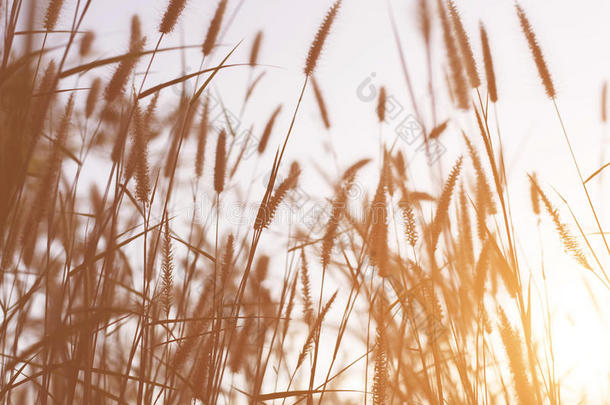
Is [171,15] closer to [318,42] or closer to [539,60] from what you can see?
[318,42]

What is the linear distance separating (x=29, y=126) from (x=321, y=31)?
19.2 inches

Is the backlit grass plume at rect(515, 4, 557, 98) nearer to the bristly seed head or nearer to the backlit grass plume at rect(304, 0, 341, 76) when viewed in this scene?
the backlit grass plume at rect(304, 0, 341, 76)

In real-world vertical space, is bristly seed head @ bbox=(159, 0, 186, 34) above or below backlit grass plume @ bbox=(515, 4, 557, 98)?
below

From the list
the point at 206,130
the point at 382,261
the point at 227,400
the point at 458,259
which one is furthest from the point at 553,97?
the point at 227,400

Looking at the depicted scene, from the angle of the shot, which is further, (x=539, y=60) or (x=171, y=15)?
(x=539, y=60)

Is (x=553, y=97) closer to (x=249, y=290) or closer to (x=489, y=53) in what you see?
(x=489, y=53)

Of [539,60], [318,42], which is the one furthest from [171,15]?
[539,60]

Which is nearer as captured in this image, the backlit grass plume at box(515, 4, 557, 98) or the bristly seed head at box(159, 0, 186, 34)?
the bristly seed head at box(159, 0, 186, 34)

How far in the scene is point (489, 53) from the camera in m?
0.98

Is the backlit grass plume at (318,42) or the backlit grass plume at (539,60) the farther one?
the backlit grass plume at (539,60)

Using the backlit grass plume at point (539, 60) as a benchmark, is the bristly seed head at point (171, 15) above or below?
below

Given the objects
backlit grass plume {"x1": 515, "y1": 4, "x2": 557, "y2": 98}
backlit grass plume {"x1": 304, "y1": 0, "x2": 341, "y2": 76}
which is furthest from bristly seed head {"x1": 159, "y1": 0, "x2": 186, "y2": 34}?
backlit grass plume {"x1": 515, "y1": 4, "x2": 557, "y2": 98}

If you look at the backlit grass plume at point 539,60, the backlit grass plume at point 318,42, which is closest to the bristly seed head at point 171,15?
the backlit grass plume at point 318,42

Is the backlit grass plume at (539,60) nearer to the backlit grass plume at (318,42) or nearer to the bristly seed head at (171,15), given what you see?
the backlit grass plume at (318,42)
